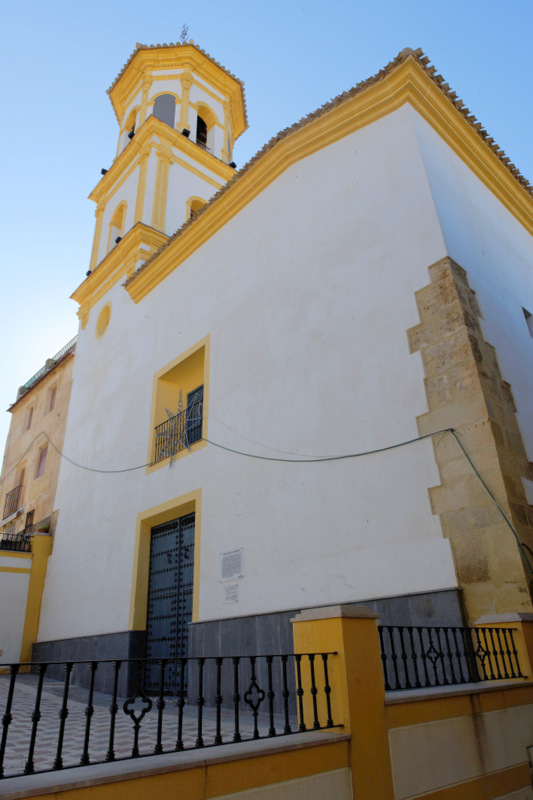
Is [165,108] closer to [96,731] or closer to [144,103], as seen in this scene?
[144,103]

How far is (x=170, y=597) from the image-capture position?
300 inches

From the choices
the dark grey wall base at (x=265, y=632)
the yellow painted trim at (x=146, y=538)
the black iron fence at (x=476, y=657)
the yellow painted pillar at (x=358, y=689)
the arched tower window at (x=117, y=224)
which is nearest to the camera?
the yellow painted pillar at (x=358, y=689)

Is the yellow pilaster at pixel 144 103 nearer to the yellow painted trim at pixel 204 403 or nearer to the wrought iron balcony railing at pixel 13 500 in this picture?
the yellow painted trim at pixel 204 403

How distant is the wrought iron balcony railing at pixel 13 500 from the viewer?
46.4ft

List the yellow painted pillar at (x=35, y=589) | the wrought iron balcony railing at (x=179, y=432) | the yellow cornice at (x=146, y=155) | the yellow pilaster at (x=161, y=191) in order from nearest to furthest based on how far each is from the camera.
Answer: the wrought iron balcony railing at (x=179, y=432)
the yellow painted pillar at (x=35, y=589)
the yellow pilaster at (x=161, y=191)
the yellow cornice at (x=146, y=155)

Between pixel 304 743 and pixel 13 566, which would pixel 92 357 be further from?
pixel 304 743

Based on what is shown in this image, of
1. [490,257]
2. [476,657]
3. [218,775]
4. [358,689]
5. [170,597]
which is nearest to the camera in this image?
[218,775]

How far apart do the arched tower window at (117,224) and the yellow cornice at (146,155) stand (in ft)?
2.86

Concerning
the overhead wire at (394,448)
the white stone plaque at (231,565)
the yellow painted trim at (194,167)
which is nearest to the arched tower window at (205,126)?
the yellow painted trim at (194,167)

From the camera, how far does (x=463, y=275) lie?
5.49 meters

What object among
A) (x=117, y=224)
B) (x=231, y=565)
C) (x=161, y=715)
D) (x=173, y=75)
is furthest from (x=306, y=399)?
(x=173, y=75)

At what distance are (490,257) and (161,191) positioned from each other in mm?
Result: 8316

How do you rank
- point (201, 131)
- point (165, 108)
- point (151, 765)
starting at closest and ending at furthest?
1. point (151, 765)
2. point (165, 108)
3. point (201, 131)

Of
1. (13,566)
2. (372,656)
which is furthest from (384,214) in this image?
(13,566)
